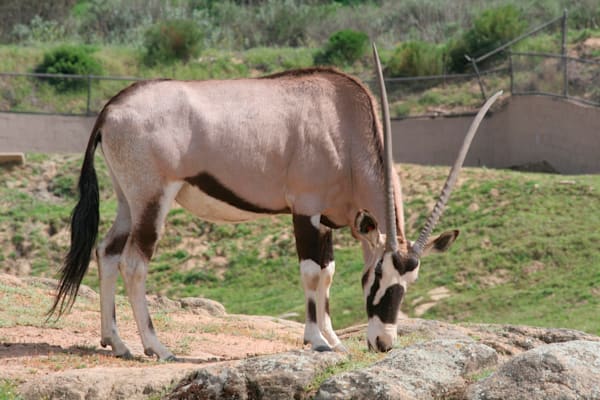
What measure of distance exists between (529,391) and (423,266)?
1406 cm

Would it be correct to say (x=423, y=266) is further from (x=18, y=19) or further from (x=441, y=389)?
(x=18, y=19)

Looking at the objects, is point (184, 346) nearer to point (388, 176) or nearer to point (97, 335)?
point (97, 335)

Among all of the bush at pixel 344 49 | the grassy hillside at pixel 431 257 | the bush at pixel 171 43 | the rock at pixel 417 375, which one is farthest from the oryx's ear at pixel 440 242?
the bush at pixel 171 43

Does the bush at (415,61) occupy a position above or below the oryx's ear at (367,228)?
below

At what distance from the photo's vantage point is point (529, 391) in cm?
898

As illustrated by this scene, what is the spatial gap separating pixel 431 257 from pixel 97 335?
1108cm

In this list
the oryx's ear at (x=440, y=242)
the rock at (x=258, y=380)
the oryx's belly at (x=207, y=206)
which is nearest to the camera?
the rock at (x=258, y=380)

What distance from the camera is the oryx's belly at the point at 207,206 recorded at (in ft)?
40.6

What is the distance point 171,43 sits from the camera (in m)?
40.3

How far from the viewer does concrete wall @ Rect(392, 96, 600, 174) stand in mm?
29781

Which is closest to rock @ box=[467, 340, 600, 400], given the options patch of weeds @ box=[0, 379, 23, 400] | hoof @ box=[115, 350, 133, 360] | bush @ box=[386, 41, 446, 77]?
patch of weeds @ box=[0, 379, 23, 400]

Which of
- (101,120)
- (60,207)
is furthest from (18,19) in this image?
(101,120)

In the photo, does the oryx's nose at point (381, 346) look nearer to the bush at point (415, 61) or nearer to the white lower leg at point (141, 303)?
the white lower leg at point (141, 303)

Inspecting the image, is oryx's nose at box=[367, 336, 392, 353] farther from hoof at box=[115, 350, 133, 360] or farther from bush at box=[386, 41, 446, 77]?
bush at box=[386, 41, 446, 77]
